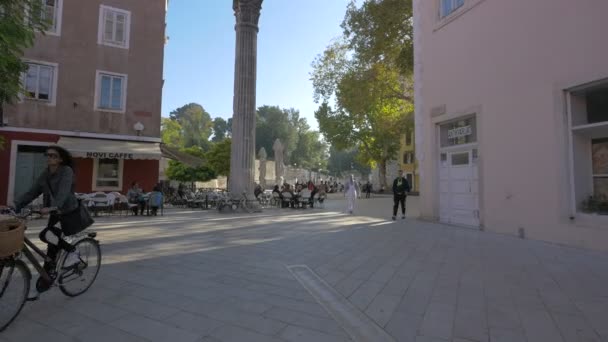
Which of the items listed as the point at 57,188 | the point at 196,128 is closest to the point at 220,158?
the point at 57,188

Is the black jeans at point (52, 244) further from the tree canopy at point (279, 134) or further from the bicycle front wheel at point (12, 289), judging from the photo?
the tree canopy at point (279, 134)

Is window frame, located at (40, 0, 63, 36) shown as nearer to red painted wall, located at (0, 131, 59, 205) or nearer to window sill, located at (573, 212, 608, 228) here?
red painted wall, located at (0, 131, 59, 205)

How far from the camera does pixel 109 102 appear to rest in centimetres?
1491

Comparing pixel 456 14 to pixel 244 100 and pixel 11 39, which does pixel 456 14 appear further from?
pixel 11 39

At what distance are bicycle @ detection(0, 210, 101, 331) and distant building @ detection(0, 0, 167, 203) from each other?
34.8 ft

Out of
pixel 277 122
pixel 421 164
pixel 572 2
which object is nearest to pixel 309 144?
pixel 277 122

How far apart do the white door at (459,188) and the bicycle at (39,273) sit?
923 centimetres

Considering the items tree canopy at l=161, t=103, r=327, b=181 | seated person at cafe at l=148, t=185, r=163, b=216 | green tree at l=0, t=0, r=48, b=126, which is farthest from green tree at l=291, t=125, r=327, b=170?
green tree at l=0, t=0, r=48, b=126

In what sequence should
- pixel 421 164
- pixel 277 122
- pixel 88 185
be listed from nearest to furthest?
pixel 421 164
pixel 88 185
pixel 277 122

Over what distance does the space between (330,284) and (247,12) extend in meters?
12.4

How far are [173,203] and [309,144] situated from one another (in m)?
46.7

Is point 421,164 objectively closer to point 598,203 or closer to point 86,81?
point 598,203

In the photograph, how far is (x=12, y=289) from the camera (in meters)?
3.04

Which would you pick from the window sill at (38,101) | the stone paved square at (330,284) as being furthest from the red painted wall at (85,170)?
the stone paved square at (330,284)
